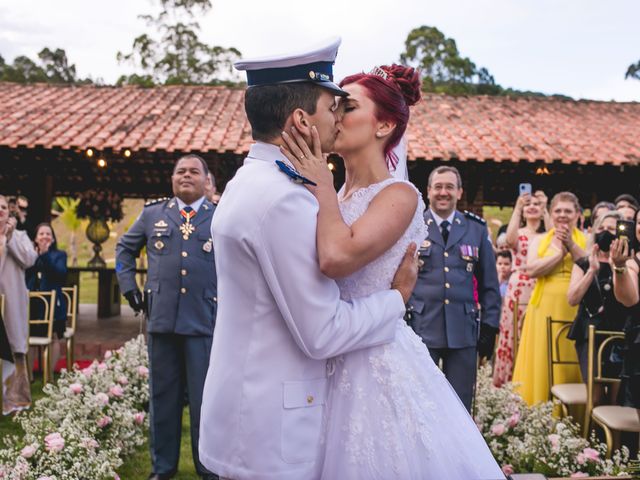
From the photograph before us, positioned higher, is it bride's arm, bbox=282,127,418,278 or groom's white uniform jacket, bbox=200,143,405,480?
bride's arm, bbox=282,127,418,278

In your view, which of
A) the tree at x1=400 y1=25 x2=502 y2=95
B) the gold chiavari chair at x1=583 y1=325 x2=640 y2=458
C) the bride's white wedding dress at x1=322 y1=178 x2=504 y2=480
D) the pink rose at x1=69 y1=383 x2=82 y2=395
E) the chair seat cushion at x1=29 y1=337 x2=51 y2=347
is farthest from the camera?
the tree at x1=400 y1=25 x2=502 y2=95

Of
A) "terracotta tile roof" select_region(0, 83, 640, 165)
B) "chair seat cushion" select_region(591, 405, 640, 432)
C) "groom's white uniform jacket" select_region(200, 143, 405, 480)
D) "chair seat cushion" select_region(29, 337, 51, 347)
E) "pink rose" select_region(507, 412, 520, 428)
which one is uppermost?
"terracotta tile roof" select_region(0, 83, 640, 165)

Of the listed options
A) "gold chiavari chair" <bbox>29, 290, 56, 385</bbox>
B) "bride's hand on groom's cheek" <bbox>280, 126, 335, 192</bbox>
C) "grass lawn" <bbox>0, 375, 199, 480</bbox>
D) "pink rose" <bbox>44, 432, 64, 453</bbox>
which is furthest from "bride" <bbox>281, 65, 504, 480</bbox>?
"gold chiavari chair" <bbox>29, 290, 56, 385</bbox>

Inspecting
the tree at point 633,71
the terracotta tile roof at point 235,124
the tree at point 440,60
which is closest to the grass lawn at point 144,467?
the terracotta tile roof at point 235,124

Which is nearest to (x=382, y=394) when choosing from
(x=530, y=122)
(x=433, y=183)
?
(x=433, y=183)

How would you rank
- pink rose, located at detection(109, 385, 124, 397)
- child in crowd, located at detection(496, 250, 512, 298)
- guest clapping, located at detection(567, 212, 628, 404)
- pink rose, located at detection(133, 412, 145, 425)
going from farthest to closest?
child in crowd, located at detection(496, 250, 512, 298)
pink rose, located at detection(109, 385, 124, 397)
pink rose, located at detection(133, 412, 145, 425)
guest clapping, located at detection(567, 212, 628, 404)

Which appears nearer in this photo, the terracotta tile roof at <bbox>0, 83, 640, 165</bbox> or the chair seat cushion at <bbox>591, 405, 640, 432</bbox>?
the chair seat cushion at <bbox>591, 405, 640, 432</bbox>

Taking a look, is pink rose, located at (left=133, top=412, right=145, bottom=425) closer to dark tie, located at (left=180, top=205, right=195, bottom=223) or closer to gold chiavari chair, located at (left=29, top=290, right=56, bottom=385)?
dark tie, located at (left=180, top=205, right=195, bottom=223)

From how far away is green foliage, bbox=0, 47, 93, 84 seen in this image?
1398 inches

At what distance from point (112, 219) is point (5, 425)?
433 inches

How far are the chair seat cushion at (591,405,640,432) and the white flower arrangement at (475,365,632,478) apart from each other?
Result: 16cm

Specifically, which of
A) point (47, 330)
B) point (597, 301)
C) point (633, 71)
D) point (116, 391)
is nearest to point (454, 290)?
point (597, 301)

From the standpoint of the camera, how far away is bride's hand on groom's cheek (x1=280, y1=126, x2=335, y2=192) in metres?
2.00

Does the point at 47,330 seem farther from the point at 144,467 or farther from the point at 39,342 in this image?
the point at 144,467
